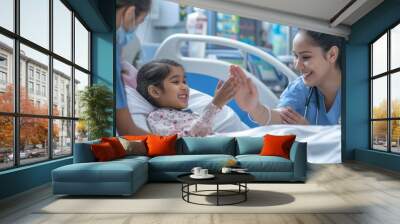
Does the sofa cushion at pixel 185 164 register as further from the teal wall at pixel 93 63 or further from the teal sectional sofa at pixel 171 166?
the teal wall at pixel 93 63

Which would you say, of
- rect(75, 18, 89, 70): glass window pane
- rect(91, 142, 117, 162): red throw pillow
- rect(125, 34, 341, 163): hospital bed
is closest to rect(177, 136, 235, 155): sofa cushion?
rect(91, 142, 117, 162): red throw pillow

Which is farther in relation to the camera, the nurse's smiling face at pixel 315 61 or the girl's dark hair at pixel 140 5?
the nurse's smiling face at pixel 315 61

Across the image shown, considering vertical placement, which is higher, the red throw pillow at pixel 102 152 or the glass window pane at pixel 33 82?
the glass window pane at pixel 33 82

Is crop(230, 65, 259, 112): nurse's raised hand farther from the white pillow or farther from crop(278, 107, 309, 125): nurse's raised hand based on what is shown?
crop(278, 107, 309, 125): nurse's raised hand

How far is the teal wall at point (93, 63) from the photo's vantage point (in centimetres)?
494

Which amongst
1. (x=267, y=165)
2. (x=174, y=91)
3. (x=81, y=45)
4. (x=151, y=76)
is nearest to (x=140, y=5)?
(x=151, y=76)

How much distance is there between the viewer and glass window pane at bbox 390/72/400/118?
7.97m

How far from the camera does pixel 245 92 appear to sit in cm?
959

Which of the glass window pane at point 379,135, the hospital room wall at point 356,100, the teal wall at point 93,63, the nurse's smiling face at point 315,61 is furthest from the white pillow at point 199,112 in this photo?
the glass window pane at point 379,135

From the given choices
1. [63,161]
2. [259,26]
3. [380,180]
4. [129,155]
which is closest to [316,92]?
[259,26]

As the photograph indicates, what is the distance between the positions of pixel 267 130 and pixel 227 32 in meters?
2.61

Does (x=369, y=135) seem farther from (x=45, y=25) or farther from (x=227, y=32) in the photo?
(x=45, y=25)

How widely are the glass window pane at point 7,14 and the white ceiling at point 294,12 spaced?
4.42 meters

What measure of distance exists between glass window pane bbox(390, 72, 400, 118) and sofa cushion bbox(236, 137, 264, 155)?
10.5 ft
